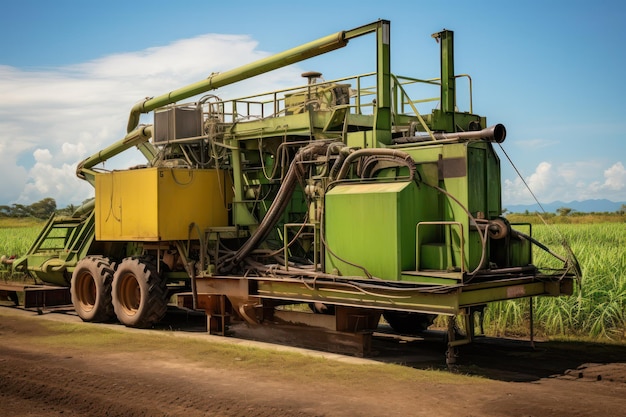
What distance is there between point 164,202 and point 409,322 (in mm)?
5057

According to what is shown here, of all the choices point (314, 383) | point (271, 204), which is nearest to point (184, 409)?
point (314, 383)

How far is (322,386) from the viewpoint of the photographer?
9.37 metres

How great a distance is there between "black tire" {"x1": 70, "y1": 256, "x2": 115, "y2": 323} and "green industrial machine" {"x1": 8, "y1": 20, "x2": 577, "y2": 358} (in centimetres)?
4

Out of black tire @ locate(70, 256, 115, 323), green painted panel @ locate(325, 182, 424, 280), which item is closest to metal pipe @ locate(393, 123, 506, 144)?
green painted panel @ locate(325, 182, 424, 280)

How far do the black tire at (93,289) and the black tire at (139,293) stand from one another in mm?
427

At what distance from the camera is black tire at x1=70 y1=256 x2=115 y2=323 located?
615 inches

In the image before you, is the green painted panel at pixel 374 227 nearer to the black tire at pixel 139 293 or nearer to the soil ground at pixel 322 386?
the soil ground at pixel 322 386

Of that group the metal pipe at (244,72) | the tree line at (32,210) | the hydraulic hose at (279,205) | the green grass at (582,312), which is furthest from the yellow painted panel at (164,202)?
the tree line at (32,210)

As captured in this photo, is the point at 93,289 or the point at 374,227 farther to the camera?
the point at 93,289

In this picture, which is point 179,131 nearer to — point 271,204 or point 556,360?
point 271,204

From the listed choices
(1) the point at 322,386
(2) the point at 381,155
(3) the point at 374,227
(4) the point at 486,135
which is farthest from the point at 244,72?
(1) the point at 322,386

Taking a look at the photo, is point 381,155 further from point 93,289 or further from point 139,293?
point 93,289

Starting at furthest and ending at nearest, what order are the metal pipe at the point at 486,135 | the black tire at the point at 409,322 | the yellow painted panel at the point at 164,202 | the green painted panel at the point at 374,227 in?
the yellow painted panel at the point at 164,202 < the black tire at the point at 409,322 < the metal pipe at the point at 486,135 < the green painted panel at the point at 374,227

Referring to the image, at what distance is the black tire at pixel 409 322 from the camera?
547 inches
